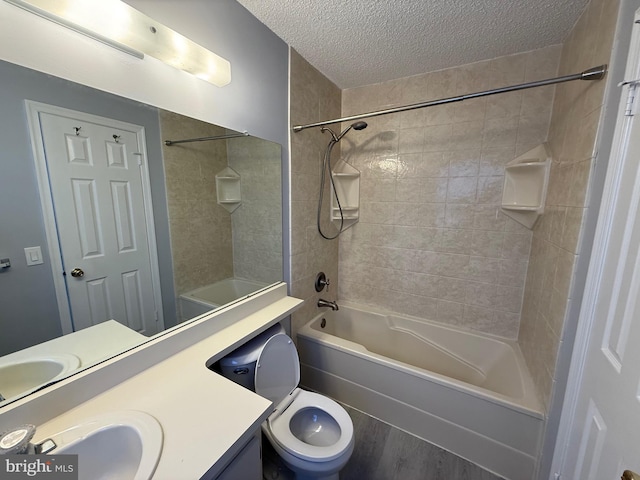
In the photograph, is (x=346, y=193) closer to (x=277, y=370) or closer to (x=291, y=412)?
(x=277, y=370)

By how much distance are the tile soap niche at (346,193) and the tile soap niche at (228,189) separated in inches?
36.4

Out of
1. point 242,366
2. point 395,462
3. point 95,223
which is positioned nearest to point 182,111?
point 95,223

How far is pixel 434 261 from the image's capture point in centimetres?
204

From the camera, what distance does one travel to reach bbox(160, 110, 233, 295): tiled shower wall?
114 centimetres

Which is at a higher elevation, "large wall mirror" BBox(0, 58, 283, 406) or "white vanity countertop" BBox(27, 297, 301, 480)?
"large wall mirror" BBox(0, 58, 283, 406)

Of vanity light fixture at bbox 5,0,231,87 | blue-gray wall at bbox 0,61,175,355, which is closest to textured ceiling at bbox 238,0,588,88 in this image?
vanity light fixture at bbox 5,0,231,87

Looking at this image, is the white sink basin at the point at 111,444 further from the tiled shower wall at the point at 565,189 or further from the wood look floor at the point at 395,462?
the tiled shower wall at the point at 565,189

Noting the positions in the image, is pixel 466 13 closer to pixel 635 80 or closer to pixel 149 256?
pixel 635 80

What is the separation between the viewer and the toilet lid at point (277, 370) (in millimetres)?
1229

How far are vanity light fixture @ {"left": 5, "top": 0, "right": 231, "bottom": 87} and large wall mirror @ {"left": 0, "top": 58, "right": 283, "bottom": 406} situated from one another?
0.17 metres

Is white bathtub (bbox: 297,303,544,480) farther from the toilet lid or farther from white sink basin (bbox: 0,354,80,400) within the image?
white sink basin (bbox: 0,354,80,400)

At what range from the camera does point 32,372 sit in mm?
773

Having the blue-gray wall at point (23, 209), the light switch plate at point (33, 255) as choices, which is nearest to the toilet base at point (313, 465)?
the blue-gray wall at point (23, 209)

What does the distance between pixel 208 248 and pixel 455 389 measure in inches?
64.3
